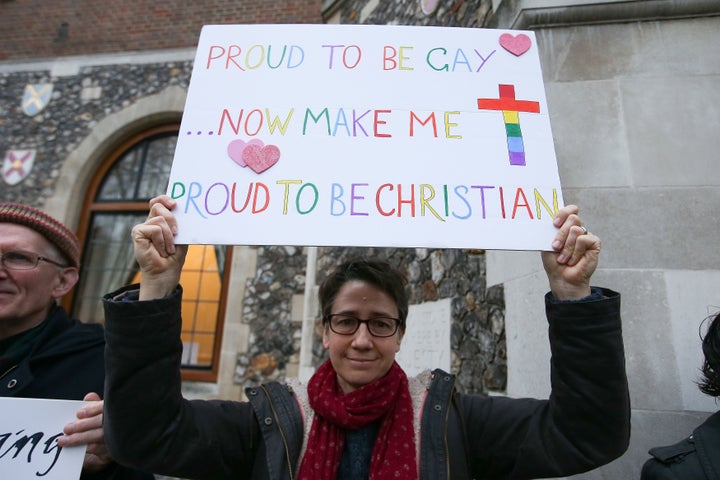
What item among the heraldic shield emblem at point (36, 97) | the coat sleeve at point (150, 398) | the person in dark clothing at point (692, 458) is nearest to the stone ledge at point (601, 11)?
the person in dark clothing at point (692, 458)

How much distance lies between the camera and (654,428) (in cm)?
160

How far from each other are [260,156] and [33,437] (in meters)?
1.03

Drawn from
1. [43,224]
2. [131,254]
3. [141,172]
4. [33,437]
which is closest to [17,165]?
[141,172]

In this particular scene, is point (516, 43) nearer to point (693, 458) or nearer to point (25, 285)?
point (693, 458)

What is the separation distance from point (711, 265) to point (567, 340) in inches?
42.1

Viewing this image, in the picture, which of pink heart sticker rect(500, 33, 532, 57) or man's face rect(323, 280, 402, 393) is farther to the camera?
pink heart sticker rect(500, 33, 532, 57)

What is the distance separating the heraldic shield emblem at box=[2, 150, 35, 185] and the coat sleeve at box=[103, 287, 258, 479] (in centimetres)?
575

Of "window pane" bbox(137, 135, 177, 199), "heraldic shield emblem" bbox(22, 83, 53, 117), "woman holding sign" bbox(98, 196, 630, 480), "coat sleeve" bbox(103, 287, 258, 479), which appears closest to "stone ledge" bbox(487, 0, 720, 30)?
"woman holding sign" bbox(98, 196, 630, 480)

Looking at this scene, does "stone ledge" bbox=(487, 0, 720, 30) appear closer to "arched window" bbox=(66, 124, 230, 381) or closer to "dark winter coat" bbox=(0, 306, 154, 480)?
"dark winter coat" bbox=(0, 306, 154, 480)

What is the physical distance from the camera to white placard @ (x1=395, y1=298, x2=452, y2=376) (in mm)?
2672

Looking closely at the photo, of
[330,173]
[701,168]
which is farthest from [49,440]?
[701,168]

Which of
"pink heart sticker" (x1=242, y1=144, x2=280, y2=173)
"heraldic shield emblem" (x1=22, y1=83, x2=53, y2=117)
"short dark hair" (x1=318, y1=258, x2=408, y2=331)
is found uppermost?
"heraldic shield emblem" (x1=22, y1=83, x2=53, y2=117)

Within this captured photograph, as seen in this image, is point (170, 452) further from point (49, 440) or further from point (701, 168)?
point (701, 168)

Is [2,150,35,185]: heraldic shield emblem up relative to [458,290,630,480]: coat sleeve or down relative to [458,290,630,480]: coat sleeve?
up
